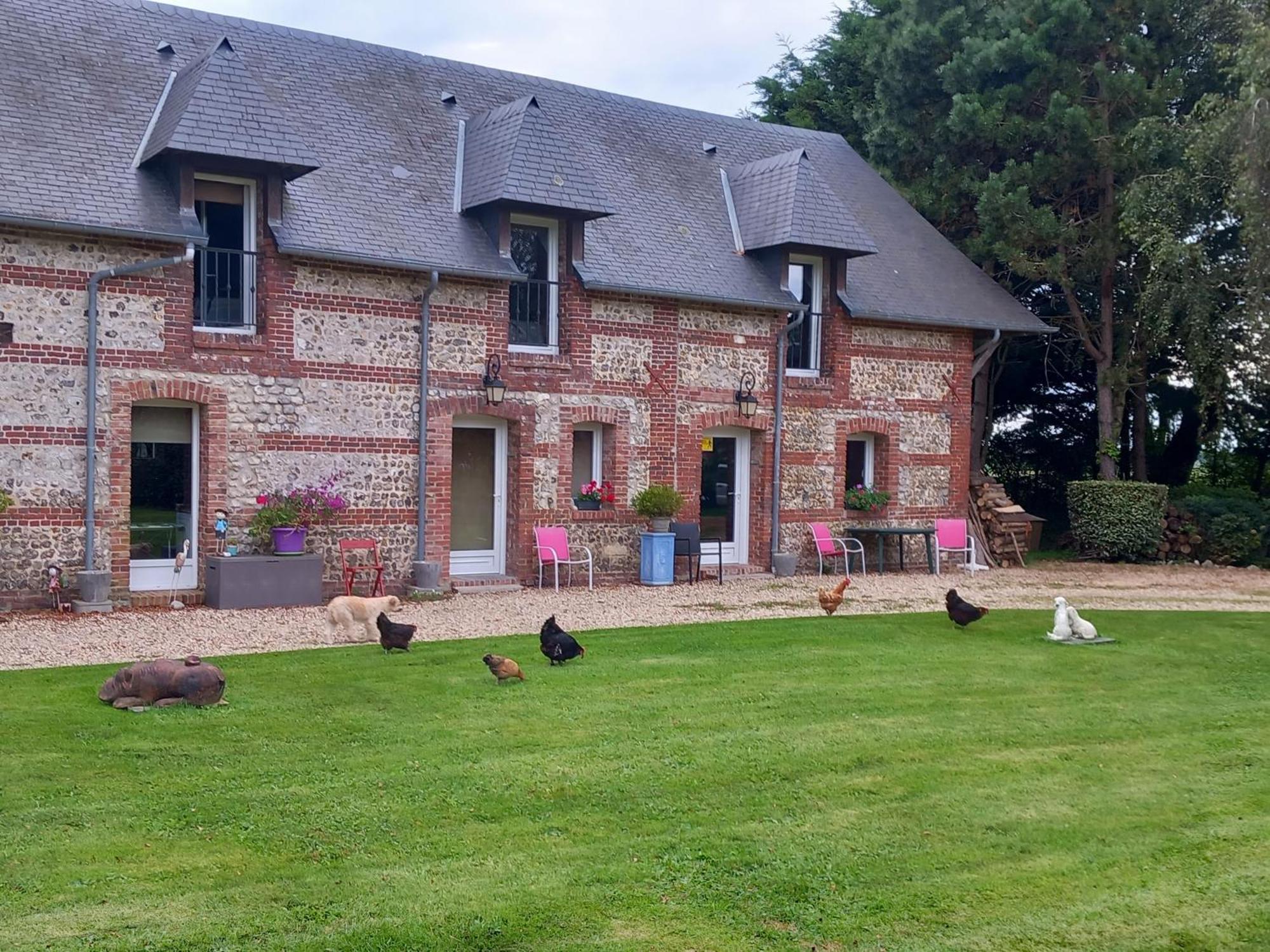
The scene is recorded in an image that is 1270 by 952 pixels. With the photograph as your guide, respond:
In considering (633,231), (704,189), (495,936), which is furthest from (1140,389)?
(495,936)

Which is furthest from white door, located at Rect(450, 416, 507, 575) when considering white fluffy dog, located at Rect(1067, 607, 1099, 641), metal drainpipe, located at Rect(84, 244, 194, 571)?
white fluffy dog, located at Rect(1067, 607, 1099, 641)

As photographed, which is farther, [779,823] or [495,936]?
[779,823]

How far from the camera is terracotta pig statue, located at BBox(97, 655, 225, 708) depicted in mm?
7637

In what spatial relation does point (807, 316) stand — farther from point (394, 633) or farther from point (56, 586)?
point (56, 586)

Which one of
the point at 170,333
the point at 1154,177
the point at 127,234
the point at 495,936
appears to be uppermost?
the point at 1154,177

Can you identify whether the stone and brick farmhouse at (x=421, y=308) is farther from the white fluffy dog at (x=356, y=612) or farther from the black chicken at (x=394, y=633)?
the black chicken at (x=394, y=633)

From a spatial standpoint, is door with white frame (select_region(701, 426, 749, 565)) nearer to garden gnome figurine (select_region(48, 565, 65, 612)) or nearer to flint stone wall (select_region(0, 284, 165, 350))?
flint stone wall (select_region(0, 284, 165, 350))

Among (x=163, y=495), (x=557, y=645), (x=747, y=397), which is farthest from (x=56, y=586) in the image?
(x=747, y=397)

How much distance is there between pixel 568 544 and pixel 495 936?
10853 mm

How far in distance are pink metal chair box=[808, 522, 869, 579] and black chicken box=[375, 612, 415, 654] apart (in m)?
8.55

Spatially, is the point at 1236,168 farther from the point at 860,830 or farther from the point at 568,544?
the point at 860,830

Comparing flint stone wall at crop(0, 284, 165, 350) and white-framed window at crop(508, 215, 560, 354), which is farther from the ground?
white-framed window at crop(508, 215, 560, 354)

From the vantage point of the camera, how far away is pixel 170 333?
41.0ft

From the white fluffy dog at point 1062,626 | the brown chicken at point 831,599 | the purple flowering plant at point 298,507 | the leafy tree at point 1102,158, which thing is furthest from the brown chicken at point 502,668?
the leafy tree at point 1102,158
